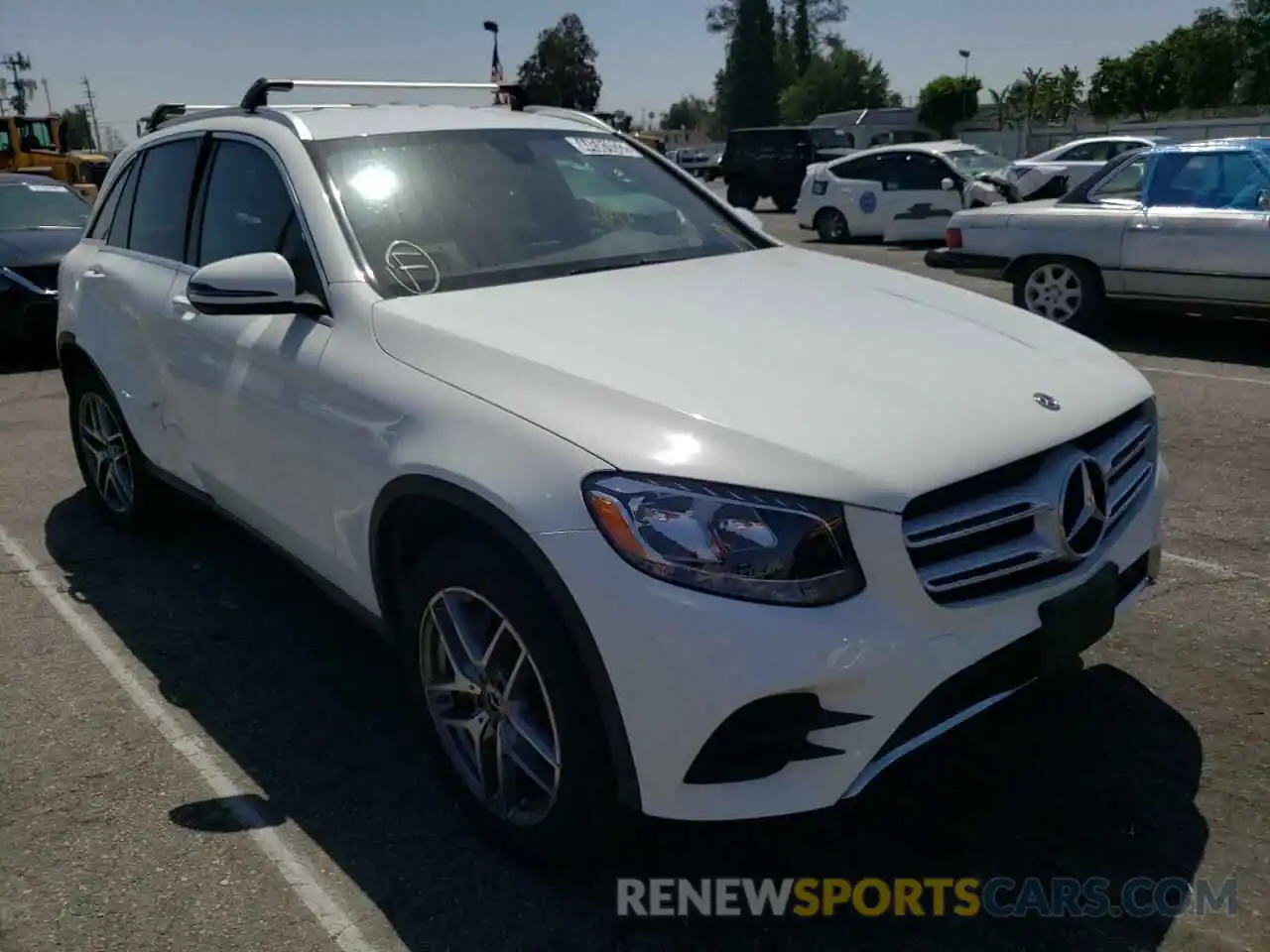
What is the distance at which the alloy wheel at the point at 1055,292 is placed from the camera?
9055 mm

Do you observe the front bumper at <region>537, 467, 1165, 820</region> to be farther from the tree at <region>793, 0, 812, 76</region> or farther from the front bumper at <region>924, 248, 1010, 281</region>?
the tree at <region>793, 0, 812, 76</region>

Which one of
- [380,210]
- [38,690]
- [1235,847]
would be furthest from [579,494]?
[38,690]

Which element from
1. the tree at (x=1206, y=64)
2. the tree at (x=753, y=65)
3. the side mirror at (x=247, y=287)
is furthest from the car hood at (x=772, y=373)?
the tree at (x=753, y=65)

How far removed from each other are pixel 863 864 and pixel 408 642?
124cm

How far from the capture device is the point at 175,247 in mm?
4359

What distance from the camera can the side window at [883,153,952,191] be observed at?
16969 mm

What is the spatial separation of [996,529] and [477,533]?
114 cm

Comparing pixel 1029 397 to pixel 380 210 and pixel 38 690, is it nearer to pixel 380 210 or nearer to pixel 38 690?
pixel 380 210

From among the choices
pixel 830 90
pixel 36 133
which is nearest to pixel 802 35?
pixel 830 90

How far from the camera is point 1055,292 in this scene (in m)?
9.16

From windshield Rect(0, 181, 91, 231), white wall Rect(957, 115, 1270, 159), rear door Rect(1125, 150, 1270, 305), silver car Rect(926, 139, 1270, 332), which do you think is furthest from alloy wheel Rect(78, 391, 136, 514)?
white wall Rect(957, 115, 1270, 159)

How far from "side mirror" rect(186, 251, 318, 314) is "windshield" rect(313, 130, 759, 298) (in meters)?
0.25

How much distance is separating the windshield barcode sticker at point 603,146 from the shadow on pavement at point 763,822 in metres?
1.93

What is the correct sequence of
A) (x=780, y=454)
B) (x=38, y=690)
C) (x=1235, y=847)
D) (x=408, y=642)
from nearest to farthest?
(x=780, y=454)
(x=1235, y=847)
(x=408, y=642)
(x=38, y=690)
